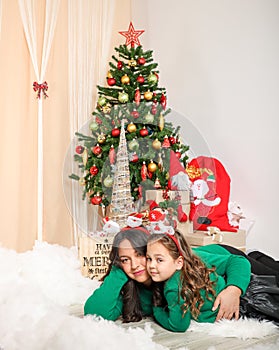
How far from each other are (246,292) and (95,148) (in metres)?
1.06

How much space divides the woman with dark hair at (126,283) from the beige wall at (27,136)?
4.14 feet

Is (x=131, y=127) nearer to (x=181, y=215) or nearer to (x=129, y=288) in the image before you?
(x=181, y=215)

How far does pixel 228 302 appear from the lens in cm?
194

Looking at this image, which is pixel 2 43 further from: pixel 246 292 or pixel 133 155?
pixel 246 292

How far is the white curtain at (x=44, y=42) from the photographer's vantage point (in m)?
3.09

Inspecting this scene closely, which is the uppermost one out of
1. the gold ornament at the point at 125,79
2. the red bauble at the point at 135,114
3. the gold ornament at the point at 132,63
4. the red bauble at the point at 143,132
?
the gold ornament at the point at 132,63

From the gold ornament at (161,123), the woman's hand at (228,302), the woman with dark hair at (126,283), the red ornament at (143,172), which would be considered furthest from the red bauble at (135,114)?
the woman's hand at (228,302)

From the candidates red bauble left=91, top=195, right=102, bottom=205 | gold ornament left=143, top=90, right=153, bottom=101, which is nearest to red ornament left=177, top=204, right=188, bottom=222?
red bauble left=91, top=195, right=102, bottom=205

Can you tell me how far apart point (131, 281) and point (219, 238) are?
87cm

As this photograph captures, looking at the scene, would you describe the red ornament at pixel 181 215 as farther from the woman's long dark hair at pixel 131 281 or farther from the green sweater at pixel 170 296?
the woman's long dark hair at pixel 131 281

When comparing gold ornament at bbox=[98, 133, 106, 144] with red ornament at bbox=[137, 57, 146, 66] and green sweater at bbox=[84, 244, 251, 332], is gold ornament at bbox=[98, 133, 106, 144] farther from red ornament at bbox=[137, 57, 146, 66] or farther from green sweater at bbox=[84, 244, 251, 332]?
green sweater at bbox=[84, 244, 251, 332]

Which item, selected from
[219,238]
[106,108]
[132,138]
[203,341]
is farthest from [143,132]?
[203,341]

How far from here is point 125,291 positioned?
6.44ft

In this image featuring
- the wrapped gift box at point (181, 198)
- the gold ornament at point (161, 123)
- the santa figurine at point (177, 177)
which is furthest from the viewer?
the gold ornament at point (161, 123)
